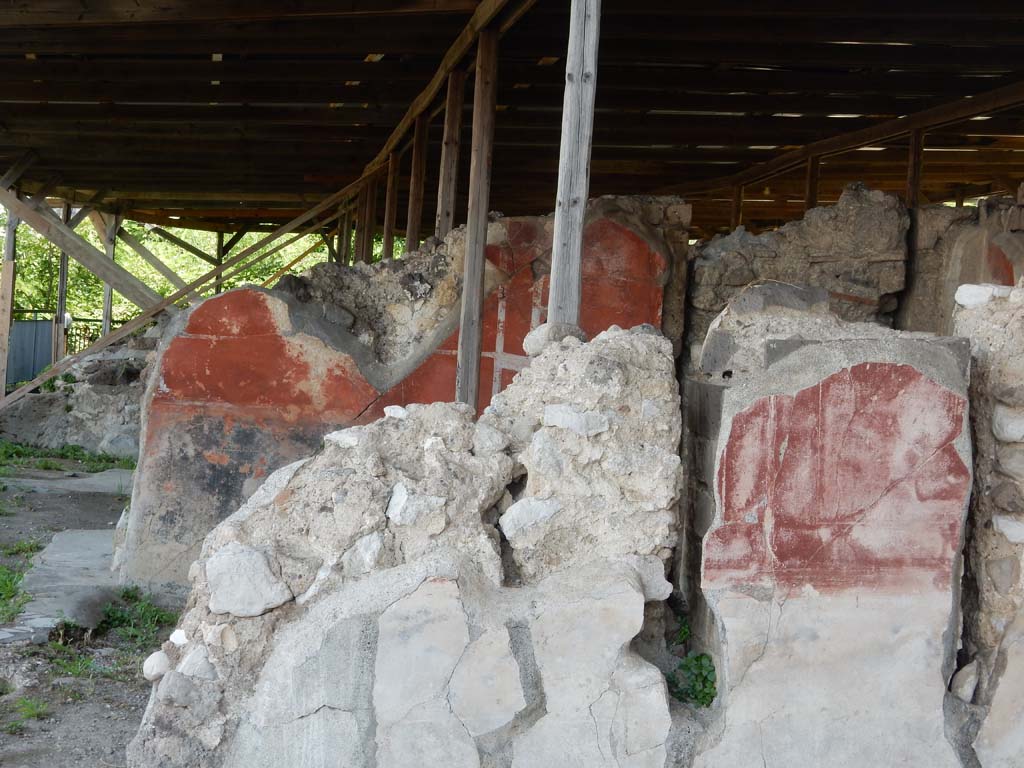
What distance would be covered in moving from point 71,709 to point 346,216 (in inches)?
471

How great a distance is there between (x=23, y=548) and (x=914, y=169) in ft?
20.7

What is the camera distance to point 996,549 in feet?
10.3

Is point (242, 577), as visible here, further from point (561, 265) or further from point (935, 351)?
point (935, 351)

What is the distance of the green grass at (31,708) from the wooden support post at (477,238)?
102 inches

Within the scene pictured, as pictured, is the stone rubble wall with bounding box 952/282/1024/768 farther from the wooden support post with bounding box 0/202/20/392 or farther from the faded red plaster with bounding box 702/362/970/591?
the wooden support post with bounding box 0/202/20/392

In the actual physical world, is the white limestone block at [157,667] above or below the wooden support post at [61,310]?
below

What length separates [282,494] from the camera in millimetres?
3219

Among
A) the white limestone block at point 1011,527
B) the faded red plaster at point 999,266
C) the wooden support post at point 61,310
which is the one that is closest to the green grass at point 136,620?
the white limestone block at point 1011,527

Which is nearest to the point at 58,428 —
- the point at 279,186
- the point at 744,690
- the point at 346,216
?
the point at 279,186

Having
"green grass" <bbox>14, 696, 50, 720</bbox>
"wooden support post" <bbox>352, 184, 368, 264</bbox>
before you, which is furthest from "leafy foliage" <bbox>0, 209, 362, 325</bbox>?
"green grass" <bbox>14, 696, 50, 720</bbox>

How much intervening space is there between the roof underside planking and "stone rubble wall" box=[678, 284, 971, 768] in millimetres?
3478

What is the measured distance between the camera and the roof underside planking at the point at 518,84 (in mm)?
6148

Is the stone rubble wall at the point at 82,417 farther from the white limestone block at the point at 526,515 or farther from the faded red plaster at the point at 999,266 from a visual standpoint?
the white limestone block at the point at 526,515

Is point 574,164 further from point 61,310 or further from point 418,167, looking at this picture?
point 61,310
